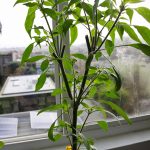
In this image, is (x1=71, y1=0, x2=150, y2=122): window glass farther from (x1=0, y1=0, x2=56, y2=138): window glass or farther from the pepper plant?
the pepper plant

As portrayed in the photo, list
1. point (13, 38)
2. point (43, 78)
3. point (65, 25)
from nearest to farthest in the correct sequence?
point (65, 25), point (43, 78), point (13, 38)

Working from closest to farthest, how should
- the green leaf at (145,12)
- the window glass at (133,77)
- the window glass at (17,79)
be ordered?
the green leaf at (145,12), the window glass at (17,79), the window glass at (133,77)

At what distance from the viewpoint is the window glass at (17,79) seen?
3.72ft

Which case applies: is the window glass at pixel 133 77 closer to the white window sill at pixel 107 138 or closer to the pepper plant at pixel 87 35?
the white window sill at pixel 107 138

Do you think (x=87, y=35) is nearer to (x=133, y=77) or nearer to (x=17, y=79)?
(x=17, y=79)

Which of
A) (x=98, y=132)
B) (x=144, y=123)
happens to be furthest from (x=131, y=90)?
(x=98, y=132)

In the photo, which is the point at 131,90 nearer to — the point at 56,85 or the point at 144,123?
the point at 144,123

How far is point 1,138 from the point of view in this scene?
117cm

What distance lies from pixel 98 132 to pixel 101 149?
14cm

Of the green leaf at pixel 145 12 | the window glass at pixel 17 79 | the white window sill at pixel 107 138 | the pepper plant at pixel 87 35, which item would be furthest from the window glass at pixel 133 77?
the green leaf at pixel 145 12

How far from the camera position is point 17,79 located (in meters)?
1.19

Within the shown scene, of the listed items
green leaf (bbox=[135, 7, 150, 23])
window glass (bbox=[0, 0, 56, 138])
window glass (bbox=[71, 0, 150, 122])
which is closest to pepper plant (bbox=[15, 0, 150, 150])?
green leaf (bbox=[135, 7, 150, 23])

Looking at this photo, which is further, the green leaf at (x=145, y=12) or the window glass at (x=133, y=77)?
the window glass at (x=133, y=77)

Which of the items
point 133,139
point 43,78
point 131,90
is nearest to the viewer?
point 43,78
